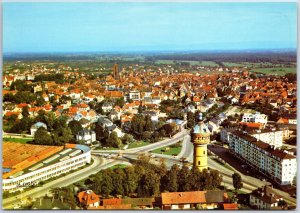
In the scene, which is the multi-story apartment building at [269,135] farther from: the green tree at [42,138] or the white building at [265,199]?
the green tree at [42,138]

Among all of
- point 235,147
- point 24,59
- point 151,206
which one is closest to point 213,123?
point 235,147

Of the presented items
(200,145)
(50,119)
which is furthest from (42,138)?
(200,145)

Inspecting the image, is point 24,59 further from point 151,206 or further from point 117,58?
point 151,206

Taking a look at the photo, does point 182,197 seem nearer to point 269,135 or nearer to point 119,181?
point 119,181

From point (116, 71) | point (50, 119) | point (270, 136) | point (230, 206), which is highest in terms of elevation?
point (116, 71)

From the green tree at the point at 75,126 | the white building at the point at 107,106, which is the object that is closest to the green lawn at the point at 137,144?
the green tree at the point at 75,126
